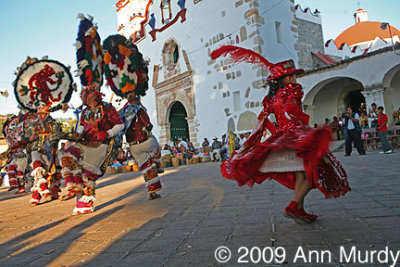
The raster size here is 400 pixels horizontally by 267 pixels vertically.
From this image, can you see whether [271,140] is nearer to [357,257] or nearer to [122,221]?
[357,257]

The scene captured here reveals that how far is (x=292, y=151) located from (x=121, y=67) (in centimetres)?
428

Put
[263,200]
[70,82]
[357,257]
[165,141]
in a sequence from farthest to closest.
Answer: [165,141] → [70,82] → [263,200] → [357,257]

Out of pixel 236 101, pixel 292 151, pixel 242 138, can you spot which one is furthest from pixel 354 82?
pixel 292 151

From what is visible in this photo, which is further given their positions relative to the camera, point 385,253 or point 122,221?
point 122,221

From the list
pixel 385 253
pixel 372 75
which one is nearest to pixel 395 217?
pixel 385 253

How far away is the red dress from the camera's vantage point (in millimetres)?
2576

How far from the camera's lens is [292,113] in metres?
2.94

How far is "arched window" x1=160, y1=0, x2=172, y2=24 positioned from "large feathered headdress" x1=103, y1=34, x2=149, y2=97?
44.5ft

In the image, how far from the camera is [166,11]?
18953mm

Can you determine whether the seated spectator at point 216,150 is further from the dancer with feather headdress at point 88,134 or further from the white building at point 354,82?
the dancer with feather headdress at point 88,134

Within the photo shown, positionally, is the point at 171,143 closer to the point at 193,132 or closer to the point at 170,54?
the point at 193,132

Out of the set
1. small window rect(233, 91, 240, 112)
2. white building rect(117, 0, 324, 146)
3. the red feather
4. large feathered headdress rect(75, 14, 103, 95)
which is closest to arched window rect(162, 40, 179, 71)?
white building rect(117, 0, 324, 146)

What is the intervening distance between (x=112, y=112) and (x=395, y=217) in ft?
12.4

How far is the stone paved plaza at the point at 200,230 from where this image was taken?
89.5 inches
